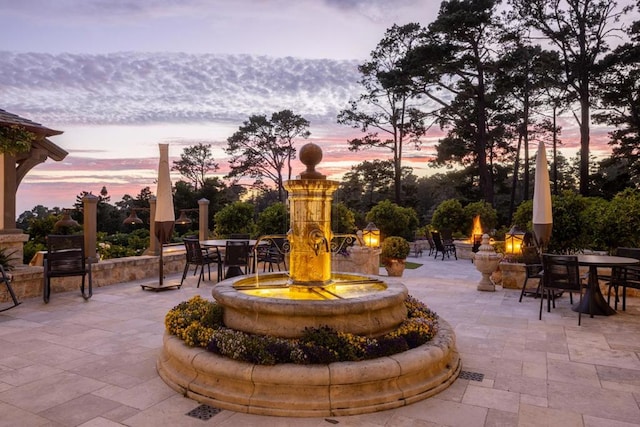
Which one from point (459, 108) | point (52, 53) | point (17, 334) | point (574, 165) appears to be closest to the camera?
point (17, 334)

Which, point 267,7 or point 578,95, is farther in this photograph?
point 578,95

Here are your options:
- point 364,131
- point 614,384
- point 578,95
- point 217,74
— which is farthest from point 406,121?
point 614,384

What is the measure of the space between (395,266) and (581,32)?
45.3ft

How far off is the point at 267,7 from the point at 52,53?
249 inches

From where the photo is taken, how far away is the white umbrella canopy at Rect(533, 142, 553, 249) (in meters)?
6.18

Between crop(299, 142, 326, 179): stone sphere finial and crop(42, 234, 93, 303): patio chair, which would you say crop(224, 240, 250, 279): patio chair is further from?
crop(299, 142, 326, 179): stone sphere finial

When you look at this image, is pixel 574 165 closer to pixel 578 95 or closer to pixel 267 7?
pixel 578 95

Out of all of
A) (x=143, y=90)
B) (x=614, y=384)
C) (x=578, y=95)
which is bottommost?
(x=614, y=384)

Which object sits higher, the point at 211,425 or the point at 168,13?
the point at 168,13

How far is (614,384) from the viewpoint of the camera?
3379 millimetres

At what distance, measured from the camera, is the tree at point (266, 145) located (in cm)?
2562

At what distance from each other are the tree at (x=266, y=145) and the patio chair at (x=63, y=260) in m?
19.5

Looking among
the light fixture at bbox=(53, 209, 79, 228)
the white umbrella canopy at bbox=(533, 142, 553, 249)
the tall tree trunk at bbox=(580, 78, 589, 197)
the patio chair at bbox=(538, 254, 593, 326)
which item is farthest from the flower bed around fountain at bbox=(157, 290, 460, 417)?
the tall tree trunk at bbox=(580, 78, 589, 197)

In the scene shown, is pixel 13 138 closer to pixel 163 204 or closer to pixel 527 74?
pixel 163 204
